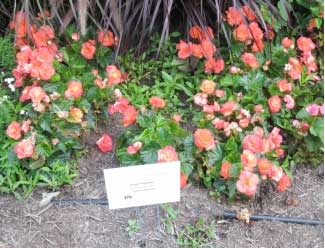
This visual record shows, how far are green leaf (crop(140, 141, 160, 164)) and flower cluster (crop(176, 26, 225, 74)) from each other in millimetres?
579

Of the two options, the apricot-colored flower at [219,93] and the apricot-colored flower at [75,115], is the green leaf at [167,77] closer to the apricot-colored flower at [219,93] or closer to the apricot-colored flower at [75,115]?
the apricot-colored flower at [219,93]

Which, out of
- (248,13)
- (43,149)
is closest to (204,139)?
(43,149)

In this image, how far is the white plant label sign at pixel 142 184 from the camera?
175 centimetres

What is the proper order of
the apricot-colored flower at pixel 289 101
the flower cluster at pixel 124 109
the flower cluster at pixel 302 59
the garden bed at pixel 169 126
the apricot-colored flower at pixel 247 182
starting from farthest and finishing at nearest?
the flower cluster at pixel 302 59, the apricot-colored flower at pixel 289 101, the flower cluster at pixel 124 109, the garden bed at pixel 169 126, the apricot-colored flower at pixel 247 182

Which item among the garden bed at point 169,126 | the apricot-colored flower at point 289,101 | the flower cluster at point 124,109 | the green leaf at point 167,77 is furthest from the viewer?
the green leaf at point 167,77

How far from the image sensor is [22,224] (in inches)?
80.3

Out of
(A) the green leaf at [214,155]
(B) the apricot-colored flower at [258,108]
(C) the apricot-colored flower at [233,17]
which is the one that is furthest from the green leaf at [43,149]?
(C) the apricot-colored flower at [233,17]

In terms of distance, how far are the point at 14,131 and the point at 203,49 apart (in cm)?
93

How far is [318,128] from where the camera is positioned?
7.04 ft

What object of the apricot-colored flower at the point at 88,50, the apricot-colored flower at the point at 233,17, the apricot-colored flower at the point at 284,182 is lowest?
the apricot-colored flower at the point at 284,182

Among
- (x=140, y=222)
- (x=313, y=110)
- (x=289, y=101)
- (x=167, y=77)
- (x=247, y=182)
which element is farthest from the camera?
(x=167, y=77)

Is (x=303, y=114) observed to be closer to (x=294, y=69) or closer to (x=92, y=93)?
(x=294, y=69)

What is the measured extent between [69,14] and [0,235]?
A: 3.59ft

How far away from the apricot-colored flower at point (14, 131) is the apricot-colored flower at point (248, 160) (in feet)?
3.01
